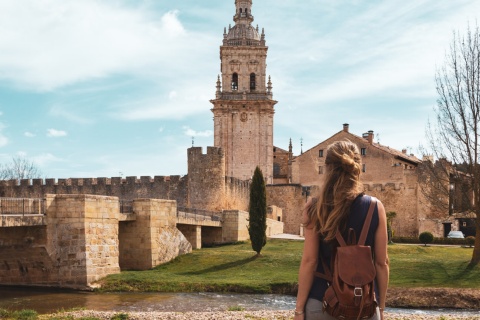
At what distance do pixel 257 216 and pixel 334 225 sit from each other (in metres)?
23.8

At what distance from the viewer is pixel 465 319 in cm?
1398

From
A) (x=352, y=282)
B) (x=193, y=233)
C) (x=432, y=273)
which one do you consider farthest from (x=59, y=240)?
(x=352, y=282)

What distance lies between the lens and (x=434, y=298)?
19.1 m

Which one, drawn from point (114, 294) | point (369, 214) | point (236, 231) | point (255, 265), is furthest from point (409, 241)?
point (369, 214)

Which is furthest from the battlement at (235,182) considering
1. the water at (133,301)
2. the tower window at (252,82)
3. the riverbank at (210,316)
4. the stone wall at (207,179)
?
the riverbank at (210,316)

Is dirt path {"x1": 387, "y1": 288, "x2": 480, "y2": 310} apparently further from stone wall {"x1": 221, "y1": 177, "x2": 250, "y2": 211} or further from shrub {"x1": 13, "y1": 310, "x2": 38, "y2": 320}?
stone wall {"x1": 221, "y1": 177, "x2": 250, "y2": 211}

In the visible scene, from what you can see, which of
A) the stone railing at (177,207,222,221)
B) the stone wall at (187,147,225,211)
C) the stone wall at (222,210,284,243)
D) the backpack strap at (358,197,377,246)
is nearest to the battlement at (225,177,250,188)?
the stone wall at (187,147,225,211)

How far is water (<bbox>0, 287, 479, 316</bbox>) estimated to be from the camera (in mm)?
17359

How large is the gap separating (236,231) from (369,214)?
28872 millimetres

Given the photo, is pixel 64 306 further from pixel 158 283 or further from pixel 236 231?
pixel 236 231

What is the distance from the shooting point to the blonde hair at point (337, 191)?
4777 millimetres

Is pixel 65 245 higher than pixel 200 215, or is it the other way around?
pixel 200 215

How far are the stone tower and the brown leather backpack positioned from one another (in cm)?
6038

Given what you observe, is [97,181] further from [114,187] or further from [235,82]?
[235,82]
